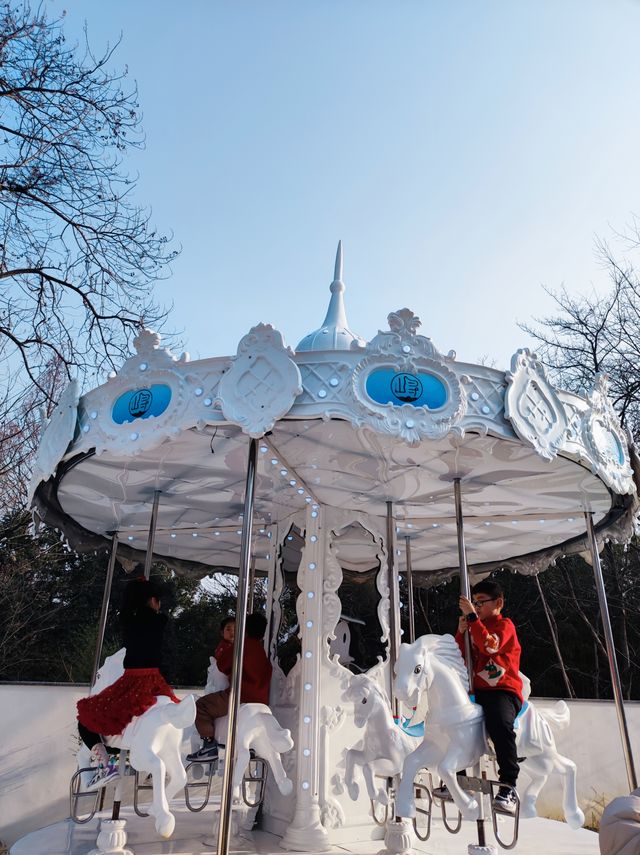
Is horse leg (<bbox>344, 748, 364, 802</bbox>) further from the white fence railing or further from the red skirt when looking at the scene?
the white fence railing

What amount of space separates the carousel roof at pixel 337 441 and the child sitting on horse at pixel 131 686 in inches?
41.1

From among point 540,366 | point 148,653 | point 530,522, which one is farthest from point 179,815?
point 540,366

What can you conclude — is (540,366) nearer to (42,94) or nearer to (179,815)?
(179,815)

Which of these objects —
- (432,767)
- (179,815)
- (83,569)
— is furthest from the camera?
(83,569)

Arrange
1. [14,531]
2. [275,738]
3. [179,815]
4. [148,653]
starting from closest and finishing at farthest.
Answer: [148,653]
[275,738]
[179,815]
[14,531]

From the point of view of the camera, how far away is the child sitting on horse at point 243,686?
5031 mm

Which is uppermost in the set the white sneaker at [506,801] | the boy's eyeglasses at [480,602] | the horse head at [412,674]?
the boy's eyeglasses at [480,602]

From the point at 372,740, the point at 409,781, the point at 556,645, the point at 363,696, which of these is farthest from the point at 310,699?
the point at 556,645

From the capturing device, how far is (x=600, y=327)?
11.3 meters

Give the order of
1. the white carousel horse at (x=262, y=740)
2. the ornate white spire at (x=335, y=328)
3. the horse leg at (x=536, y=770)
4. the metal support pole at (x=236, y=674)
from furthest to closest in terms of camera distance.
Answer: the ornate white spire at (x=335, y=328), the white carousel horse at (x=262, y=740), the horse leg at (x=536, y=770), the metal support pole at (x=236, y=674)

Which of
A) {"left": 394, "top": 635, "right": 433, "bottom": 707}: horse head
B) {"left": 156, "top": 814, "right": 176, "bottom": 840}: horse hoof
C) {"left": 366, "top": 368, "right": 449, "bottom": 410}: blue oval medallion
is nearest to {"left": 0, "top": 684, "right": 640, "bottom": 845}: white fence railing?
{"left": 156, "top": 814, "right": 176, "bottom": 840}: horse hoof

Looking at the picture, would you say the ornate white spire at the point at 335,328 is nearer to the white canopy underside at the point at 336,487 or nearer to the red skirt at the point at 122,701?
the white canopy underside at the point at 336,487

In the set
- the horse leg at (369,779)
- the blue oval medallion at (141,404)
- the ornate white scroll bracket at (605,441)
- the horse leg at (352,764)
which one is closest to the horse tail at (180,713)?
the horse leg at (352,764)

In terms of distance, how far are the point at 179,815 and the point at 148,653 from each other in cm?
266
